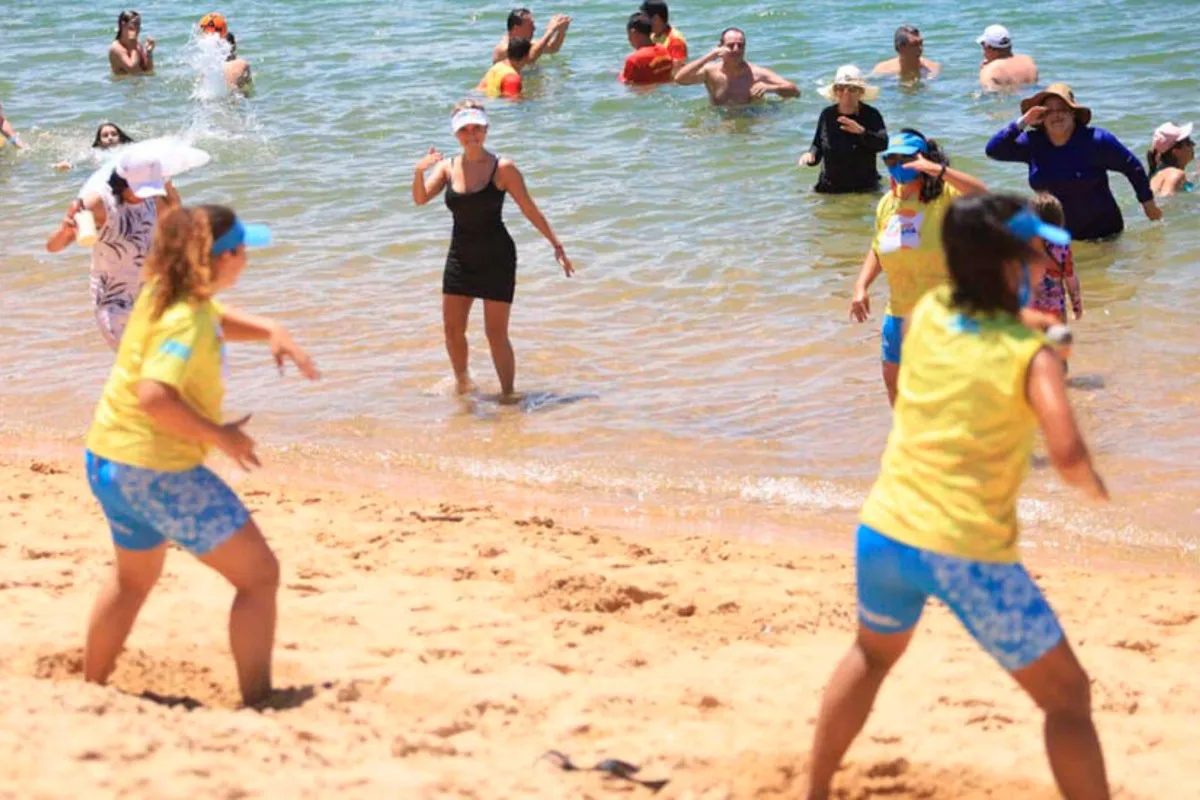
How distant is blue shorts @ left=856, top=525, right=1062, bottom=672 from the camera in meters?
3.87

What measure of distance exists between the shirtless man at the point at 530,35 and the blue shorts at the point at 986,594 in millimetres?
13580

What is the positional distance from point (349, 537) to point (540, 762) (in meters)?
2.64

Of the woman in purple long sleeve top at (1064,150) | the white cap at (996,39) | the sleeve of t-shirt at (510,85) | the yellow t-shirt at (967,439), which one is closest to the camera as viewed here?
the yellow t-shirt at (967,439)

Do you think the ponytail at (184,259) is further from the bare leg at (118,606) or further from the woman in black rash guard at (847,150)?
the woman in black rash guard at (847,150)

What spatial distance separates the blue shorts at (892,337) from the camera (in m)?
7.38

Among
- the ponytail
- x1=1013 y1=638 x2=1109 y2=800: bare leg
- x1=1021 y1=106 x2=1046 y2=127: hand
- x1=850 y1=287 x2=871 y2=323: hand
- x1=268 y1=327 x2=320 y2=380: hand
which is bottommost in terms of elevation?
x1=850 y1=287 x2=871 y2=323: hand

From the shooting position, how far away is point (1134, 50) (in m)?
16.1

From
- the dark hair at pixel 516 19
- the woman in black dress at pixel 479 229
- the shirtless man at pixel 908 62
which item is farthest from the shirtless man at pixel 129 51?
the woman in black dress at pixel 479 229

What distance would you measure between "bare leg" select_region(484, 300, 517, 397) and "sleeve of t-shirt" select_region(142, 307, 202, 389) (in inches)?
175

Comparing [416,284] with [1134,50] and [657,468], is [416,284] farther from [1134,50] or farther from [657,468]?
[1134,50]

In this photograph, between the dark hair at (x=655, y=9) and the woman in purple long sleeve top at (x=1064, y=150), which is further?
the dark hair at (x=655, y=9)

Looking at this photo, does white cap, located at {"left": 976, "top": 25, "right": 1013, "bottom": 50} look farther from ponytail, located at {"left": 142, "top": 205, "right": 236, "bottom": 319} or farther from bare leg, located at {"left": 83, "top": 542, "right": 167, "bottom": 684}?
bare leg, located at {"left": 83, "top": 542, "right": 167, "bottom": 684}

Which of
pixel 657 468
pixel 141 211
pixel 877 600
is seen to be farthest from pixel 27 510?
pixel 877 600

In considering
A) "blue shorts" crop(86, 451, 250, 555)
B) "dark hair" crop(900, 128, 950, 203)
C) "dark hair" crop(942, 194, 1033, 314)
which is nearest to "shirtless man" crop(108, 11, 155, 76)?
"dark hair" crop(900, 128, 950, 203)
